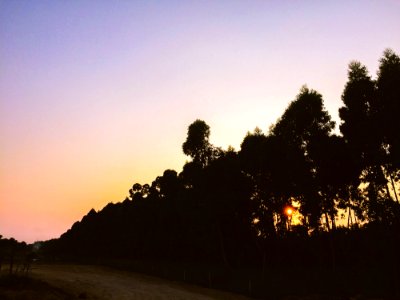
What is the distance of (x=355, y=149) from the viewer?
1193 inches

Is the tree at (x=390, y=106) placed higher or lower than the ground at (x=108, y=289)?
higher

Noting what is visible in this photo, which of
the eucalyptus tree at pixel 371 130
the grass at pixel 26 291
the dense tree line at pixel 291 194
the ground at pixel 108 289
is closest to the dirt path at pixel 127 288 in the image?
the ground at pixel 108 289

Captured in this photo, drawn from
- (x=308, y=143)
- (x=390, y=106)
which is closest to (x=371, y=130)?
(x=390, y=106)

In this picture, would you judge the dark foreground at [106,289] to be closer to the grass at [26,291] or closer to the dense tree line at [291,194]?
the grass at [26,291]

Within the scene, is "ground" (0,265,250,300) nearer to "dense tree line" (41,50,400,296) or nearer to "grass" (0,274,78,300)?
"grass" (0,274,78,300)

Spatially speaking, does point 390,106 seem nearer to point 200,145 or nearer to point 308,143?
point 308,143

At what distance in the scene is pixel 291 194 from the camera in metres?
39.2

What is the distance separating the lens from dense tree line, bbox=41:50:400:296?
29.7 metres

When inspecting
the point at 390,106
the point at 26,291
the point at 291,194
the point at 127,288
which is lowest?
the point at 127,288

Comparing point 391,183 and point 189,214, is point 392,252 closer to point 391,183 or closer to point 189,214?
point 391,183

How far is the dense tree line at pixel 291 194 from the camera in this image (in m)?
29.7

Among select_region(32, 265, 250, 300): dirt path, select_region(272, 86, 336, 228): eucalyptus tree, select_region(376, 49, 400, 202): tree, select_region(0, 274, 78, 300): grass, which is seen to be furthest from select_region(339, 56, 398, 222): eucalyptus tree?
select_region(0, 274, 78, 300): grass

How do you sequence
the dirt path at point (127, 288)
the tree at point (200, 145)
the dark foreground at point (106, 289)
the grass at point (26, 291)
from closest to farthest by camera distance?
the grass at point (26, 291), the dark foreground at point (106, 289), the dirt path at point (127, 288), the tree at point (200, 145)

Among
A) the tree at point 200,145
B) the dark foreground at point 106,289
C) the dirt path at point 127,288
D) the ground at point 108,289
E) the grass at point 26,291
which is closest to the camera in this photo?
the grass at point 26,291
